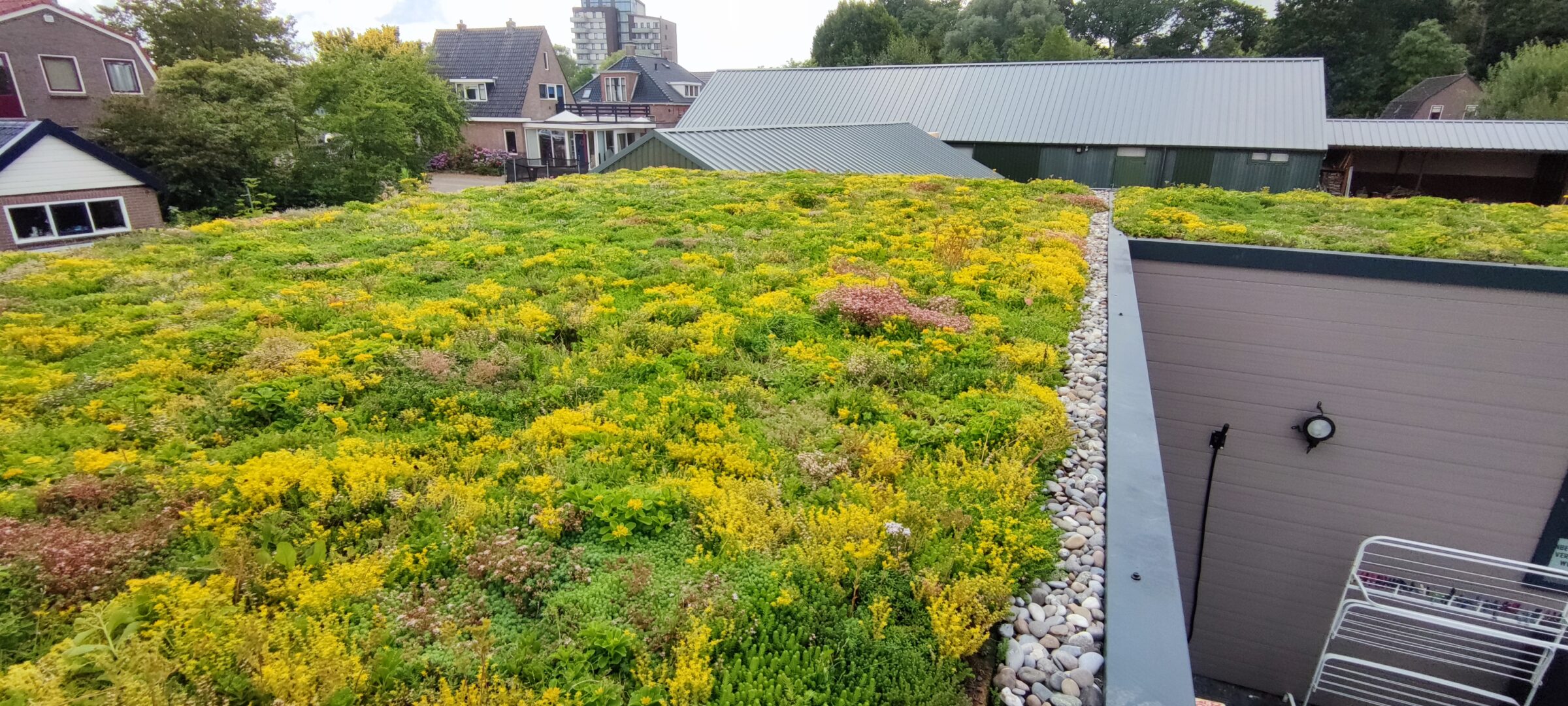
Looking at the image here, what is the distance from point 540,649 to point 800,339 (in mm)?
4326

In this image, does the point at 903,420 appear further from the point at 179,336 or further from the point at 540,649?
the point at 179,336

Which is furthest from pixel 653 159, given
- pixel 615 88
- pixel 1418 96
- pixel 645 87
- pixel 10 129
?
pixel 1418 96

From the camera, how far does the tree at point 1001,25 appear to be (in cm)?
6062

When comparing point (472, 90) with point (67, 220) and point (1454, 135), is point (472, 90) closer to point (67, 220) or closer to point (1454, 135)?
point (67, 220)

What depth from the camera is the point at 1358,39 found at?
51000 mm

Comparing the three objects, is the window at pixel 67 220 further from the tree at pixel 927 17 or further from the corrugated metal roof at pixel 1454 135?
the tree at pixel 927 17

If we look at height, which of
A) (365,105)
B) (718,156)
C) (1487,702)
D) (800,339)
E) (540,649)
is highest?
(365,105)

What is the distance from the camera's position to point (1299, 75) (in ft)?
87.2

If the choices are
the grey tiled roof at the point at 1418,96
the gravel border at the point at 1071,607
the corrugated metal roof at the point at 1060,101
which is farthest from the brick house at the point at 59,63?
the grey tiled roof at the point at 1418,96

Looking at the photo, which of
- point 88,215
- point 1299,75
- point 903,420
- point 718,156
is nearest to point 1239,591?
point 903,420

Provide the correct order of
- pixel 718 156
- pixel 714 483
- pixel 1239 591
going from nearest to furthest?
pixel 714 483
pixel 1239 591
pixel 718 156

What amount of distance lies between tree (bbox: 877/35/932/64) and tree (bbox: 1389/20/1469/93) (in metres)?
32.7

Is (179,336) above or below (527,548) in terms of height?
above

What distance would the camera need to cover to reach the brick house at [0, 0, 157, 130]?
83.1 feet
